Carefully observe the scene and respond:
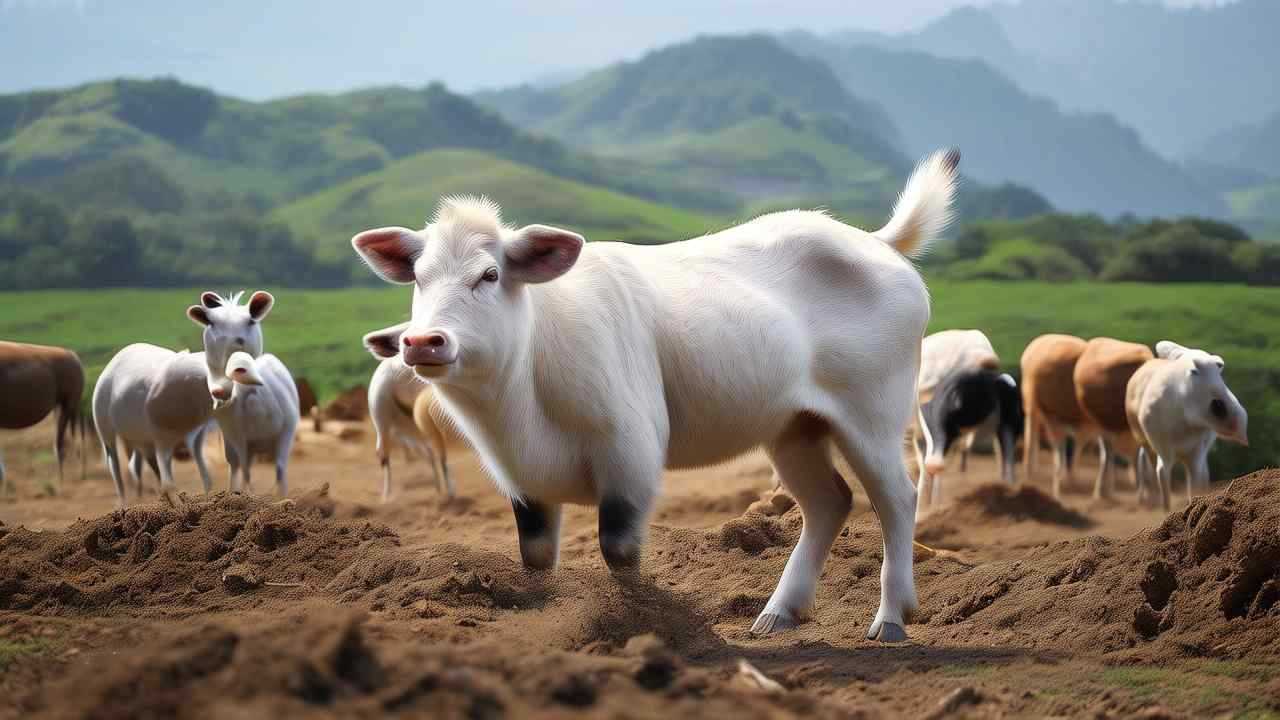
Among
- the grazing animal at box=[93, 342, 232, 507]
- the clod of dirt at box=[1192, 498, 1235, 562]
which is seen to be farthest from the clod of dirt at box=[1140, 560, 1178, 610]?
the grazing animal at box=[93, 342, 232, 507]

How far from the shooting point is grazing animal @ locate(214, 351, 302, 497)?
33.0ft

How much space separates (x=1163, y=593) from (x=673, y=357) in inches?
94.9

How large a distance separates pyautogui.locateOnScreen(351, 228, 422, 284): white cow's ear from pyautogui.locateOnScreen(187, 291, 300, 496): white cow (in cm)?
400

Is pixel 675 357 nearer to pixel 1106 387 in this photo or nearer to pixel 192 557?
pixel 192 557

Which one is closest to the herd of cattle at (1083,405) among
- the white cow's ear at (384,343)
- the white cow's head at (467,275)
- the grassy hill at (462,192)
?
the white cow's head at (467,275)

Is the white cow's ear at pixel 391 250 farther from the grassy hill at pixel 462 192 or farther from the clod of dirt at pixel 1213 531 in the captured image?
the grassy hill at pixel 462 192

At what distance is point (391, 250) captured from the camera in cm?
536

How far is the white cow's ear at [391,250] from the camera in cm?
529

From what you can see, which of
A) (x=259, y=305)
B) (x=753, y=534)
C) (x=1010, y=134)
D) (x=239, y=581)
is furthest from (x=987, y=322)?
(x=1010, y=134)

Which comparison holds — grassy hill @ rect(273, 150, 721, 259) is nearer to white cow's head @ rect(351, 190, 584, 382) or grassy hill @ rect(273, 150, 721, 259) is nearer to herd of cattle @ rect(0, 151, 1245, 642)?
herd of cattle @ rect(0, 151, 1245, 642)

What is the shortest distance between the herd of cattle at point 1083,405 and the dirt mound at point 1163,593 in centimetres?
337

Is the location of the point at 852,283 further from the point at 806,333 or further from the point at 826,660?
the point at 826,660

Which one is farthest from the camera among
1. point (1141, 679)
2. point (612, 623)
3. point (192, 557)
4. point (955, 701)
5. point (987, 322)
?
point (987, 322)

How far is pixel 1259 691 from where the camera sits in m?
4.55
